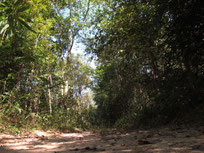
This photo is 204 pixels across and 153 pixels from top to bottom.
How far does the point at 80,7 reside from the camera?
12.9m

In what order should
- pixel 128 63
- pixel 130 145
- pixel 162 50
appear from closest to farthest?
1. pixel 130 145
2. pixel 162 50
3. pixel 128 63

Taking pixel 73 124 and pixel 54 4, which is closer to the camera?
pixel 73 124

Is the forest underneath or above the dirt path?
above

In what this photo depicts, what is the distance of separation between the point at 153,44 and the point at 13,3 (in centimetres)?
566

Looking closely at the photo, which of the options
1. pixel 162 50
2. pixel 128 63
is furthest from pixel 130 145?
pixel 128 63

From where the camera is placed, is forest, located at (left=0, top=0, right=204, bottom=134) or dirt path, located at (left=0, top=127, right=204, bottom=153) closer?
dirt path, located at (left=0, top=127, right=204, bottom=153)

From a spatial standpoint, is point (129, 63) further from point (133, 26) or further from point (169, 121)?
point (169, 121)

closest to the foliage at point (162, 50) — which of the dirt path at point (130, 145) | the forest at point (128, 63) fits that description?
the forest at point (128, 63)

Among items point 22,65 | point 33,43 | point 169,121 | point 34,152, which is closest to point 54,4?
point 33,43

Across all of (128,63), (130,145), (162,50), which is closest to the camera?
(130,145)

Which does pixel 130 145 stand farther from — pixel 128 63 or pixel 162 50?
pixel 128 63

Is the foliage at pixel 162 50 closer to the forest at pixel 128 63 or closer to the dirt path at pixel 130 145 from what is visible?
the forest at pixel 128 63

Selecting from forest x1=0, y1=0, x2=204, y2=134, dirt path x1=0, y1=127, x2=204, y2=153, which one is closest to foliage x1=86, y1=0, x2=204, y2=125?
forest x1=0, y1=0, x2=204, y2=134

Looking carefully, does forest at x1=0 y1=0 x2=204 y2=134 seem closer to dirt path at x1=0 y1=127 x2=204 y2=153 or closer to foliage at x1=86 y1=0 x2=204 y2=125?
foliage at x1=86 y1=0 x2=204 y2=125
